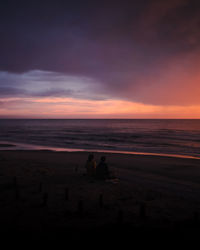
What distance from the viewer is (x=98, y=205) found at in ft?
27.5

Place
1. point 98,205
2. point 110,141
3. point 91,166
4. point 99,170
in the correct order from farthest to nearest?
point 110,141 < point 91,166 < point 99,170 < point 98,205

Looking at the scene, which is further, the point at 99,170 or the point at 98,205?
the point at 99,170

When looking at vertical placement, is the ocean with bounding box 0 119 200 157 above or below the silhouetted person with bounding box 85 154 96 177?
below

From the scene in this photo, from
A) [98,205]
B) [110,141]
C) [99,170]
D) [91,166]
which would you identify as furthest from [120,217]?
[110,141]

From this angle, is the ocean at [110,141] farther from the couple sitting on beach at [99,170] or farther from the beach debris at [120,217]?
the beach debris at [120,217]

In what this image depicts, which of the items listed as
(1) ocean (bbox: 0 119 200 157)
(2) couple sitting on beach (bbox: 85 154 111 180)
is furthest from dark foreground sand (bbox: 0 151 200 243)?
(1) ocean (bbox: 0 119 200 157)

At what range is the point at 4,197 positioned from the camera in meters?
8.98

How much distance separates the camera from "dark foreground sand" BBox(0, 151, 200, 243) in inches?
249

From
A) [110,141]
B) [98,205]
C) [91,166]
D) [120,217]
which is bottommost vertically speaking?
[110,141]

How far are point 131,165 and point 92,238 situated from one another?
1288 cm

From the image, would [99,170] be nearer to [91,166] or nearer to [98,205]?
[91,166]

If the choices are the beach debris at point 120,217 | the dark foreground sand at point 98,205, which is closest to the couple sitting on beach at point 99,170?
the dark foreground sand at point 98,205

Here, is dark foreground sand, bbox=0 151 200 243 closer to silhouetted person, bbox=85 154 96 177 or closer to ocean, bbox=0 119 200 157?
silhouetted person, bbox=85 154 96 177

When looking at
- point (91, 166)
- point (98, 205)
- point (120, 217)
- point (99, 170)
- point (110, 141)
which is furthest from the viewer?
point (110, 141)
